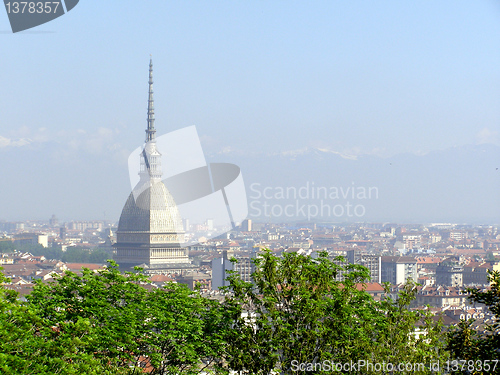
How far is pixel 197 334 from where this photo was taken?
14078mm

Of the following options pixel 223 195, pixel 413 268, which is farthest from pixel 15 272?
pixel 413 268

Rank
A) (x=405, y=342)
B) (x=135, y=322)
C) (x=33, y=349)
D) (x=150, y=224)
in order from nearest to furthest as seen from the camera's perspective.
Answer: (x=33, y=349) → (x=405, y=342) → (x=135, y=322) → (x=150, y=224)

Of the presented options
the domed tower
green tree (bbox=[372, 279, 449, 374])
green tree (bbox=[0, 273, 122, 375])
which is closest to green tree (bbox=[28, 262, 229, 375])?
green tree (bbox=[0, 273, 122, 375])

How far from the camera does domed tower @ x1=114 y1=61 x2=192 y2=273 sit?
3917 inches

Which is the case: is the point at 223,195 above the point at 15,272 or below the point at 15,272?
above

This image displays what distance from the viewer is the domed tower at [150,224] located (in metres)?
99.5

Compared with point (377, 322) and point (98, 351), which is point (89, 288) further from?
point (377, 322)

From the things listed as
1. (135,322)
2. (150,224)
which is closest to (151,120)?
(150,224)

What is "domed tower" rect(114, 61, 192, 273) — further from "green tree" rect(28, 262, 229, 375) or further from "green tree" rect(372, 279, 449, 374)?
"green tree" rect(372, 279, 449, 374)

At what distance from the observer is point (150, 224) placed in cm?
10212

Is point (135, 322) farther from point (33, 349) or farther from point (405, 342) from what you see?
point (405, 342)

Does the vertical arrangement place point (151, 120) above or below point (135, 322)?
above

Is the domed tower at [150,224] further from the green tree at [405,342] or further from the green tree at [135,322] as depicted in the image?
the green tree at [405,342]

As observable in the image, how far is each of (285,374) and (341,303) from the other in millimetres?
1382
